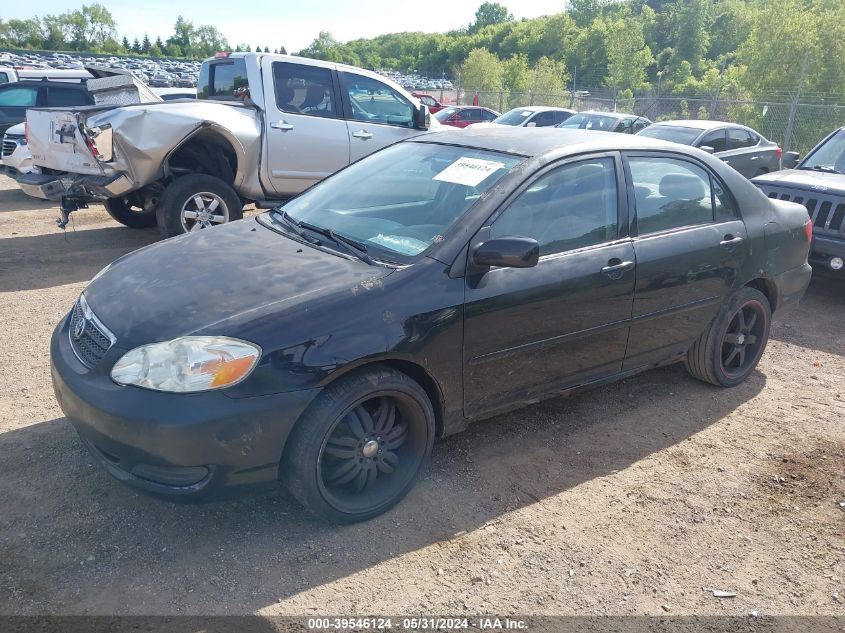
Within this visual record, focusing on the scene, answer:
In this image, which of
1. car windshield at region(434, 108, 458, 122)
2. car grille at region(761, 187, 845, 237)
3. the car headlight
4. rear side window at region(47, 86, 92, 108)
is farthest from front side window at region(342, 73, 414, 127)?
car windshield at region(434, 108, 458, 122)

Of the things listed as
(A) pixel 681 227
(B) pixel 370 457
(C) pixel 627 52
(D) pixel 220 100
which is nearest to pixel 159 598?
(B) pixel 370 457

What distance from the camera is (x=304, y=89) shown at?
25.8ft

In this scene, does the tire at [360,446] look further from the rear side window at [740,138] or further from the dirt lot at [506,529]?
the rear side window at [740,138]

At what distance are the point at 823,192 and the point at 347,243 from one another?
566 cm

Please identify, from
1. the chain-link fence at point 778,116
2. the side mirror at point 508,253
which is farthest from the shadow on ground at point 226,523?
the chain-link fence at point 778,116

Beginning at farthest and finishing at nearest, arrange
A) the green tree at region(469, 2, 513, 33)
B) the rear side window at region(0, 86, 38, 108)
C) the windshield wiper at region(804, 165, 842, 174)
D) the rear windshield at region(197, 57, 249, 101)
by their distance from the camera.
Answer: the green tree at region(469, 2, 513, 33)
the rear side window at region(0, 86, 38, 108)
the rear windshield at region(197, 57, 249, 101)
the windshield wiper at region(804, 165, 842, 174)

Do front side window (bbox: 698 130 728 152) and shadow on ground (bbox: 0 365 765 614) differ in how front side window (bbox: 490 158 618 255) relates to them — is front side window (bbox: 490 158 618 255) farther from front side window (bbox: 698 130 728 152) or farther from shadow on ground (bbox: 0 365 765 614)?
front side window (bbox: 698 130 728 152)

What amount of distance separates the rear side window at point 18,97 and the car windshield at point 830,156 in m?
13.1

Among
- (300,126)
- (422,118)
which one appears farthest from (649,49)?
(300,126)

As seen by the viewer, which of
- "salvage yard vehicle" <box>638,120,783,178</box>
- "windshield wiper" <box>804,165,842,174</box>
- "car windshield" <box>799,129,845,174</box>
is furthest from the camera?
"salvage yard vehicle" <box>638,120,783,178</box>

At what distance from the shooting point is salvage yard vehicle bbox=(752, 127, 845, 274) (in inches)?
261

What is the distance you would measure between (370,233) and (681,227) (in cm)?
198

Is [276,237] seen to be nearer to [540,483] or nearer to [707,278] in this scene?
[540,483]

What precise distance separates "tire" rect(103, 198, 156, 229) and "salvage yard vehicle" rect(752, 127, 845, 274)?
24.4ft
